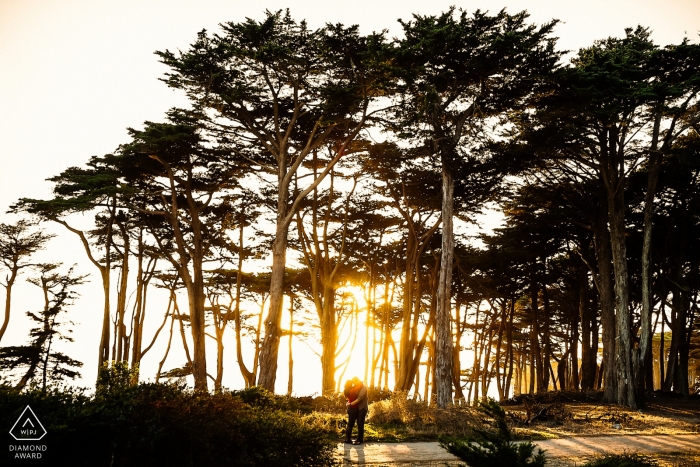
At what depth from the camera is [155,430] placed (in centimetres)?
559

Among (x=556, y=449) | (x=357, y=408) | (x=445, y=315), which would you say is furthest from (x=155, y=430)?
(x=445, y=315)

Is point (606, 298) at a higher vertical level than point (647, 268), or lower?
lower

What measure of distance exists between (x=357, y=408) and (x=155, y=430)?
18.7ft

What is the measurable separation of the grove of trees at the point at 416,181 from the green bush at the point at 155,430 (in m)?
6.36

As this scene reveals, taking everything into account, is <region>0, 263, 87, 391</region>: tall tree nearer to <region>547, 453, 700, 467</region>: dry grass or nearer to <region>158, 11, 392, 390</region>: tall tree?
<region>158, 11, 392, 390</region>: tall tree

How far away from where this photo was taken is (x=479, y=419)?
1312 cm

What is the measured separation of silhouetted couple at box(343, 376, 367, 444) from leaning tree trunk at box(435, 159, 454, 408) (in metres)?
5.12

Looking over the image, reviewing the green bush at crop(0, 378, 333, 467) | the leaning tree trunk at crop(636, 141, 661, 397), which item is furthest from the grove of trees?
the green bush at crop(0, 378, 333, 467)

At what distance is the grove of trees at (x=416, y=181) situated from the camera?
16.4 meters

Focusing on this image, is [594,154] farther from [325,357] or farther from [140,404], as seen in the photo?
[140,404]

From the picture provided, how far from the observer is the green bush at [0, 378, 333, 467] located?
526 centimetres

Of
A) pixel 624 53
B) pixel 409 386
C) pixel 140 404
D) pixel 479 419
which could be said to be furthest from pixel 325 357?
pixel 140 404

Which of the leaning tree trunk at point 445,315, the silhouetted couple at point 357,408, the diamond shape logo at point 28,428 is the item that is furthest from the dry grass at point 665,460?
the diamond shape logo at point 28,428

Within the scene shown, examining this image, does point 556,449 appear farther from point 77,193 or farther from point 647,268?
point 77,193
